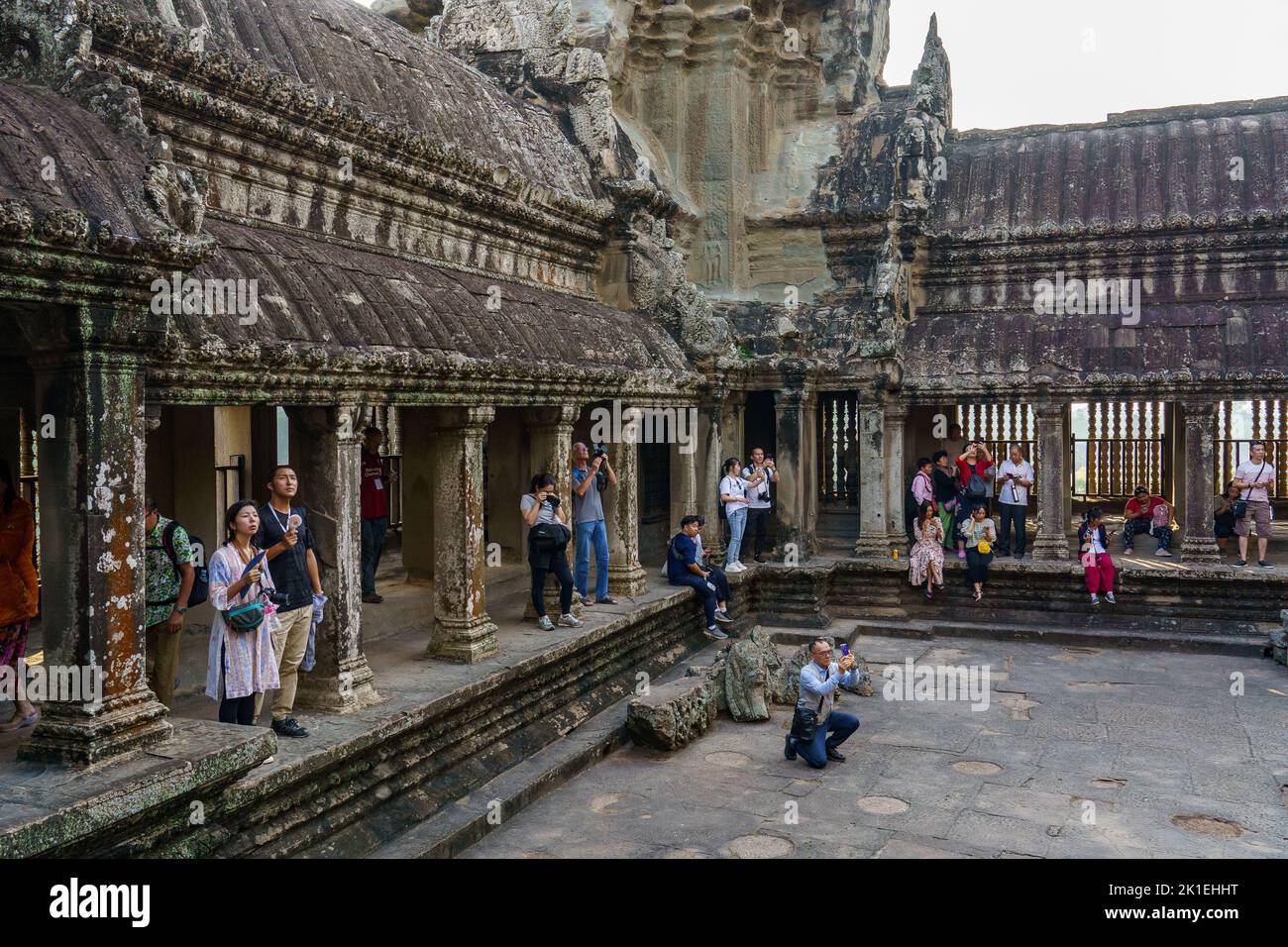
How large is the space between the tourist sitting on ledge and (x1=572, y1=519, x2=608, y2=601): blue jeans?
7.19 m

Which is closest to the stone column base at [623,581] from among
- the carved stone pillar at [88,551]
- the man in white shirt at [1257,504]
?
the carved stone pillar at [88,551]

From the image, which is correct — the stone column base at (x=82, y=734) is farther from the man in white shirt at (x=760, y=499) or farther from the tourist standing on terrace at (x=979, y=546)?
the tourist standing on terrace at (x=979, y=546)

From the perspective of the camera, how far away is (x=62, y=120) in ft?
18.4

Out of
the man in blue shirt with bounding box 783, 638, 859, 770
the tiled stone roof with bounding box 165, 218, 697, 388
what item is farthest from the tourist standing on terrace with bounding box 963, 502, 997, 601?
the man in blue shirt with bounding box 783, 638, 859, 770

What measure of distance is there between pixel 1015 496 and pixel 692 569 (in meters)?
4.43

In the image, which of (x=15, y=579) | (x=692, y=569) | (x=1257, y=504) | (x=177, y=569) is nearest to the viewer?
(x=15, y=579)

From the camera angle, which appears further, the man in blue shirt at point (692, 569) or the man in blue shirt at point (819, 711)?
the man in blue shirt at point (692, 569)

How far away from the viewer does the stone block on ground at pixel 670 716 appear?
8.70m

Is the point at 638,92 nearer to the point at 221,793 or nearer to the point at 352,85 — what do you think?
the point at 352,85

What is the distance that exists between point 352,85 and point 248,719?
17.9 feet

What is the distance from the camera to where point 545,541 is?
32.3 ft

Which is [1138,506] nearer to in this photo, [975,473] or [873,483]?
[975,473]

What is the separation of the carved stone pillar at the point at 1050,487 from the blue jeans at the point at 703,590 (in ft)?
14.1

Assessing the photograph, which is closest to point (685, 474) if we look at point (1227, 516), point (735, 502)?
point (735, 502)
